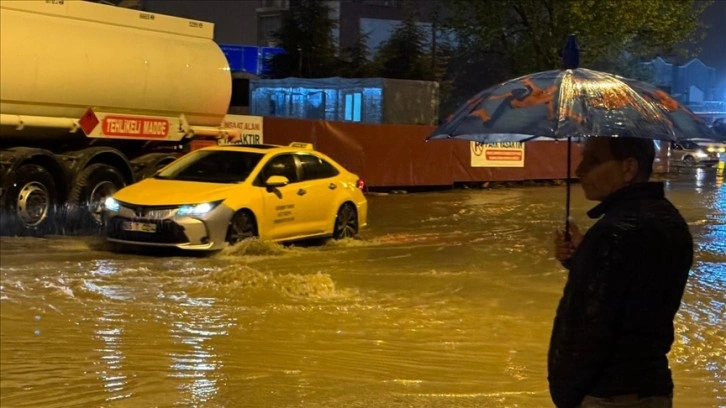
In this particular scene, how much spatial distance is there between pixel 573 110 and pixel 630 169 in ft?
2.64

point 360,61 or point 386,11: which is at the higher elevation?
point 386,11

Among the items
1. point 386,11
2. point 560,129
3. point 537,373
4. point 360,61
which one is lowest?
point 537,373

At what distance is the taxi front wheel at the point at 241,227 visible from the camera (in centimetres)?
1219

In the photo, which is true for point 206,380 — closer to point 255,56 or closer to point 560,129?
point 560,129

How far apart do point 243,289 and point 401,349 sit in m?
2.72

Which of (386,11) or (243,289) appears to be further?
(386,11)

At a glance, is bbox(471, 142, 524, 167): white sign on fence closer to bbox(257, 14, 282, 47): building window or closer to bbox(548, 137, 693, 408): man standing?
bbox(548, 137, 693, 408): man standing

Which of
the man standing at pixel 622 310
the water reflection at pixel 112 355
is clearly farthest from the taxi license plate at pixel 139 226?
the man standing at pixel 622 310

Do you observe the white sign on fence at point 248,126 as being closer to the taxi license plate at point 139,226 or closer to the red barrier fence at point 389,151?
the red barrier fence at point 389,151

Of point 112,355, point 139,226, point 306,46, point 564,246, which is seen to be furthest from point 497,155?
point 564,246

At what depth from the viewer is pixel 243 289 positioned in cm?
1001

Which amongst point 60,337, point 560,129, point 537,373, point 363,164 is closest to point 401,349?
point 537,373

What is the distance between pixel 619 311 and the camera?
10.0ft

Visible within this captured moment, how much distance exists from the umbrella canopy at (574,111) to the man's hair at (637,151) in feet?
1.02
